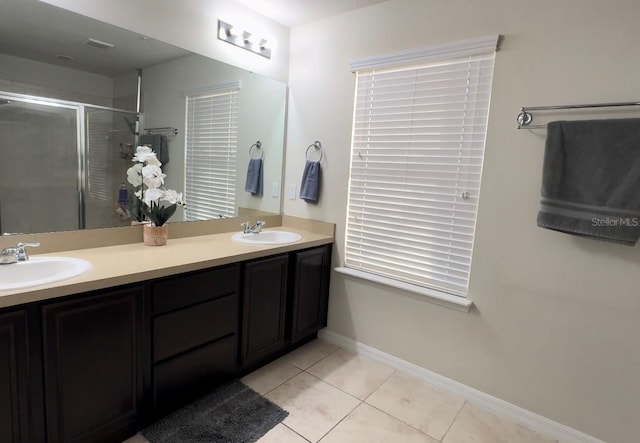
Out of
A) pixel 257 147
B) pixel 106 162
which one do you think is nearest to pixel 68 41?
pixel 106 162

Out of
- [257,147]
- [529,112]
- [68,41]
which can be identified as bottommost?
[257,147]

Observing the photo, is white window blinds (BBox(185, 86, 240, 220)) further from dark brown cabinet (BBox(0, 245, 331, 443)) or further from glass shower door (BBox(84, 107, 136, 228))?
dark brown cabinet (BBox(0, 245, 331, 443))

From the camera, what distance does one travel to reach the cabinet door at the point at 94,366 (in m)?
1.32

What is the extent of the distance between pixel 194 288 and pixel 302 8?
1.98 meters

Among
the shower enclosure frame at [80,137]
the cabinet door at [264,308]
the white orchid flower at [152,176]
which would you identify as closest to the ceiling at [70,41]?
the shower enclosure frame at [80,137]

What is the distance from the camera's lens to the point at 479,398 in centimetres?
206

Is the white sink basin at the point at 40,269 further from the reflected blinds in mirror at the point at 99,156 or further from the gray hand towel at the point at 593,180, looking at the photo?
the gray hand towel at the point at 593,180

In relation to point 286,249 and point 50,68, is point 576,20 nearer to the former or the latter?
point 286,249

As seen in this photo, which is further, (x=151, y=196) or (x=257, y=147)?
(x=257, y=147)

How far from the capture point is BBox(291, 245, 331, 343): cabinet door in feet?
7.88

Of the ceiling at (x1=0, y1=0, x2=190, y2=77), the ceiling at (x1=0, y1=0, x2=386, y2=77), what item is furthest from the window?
the ceiling at (x1=0, y1=0, x2=190, y2=77)

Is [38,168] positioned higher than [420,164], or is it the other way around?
[420,164]

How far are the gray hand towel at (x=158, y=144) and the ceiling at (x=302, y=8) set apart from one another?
3.59 ft

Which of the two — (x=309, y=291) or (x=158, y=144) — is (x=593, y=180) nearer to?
(x=309, y=291)
